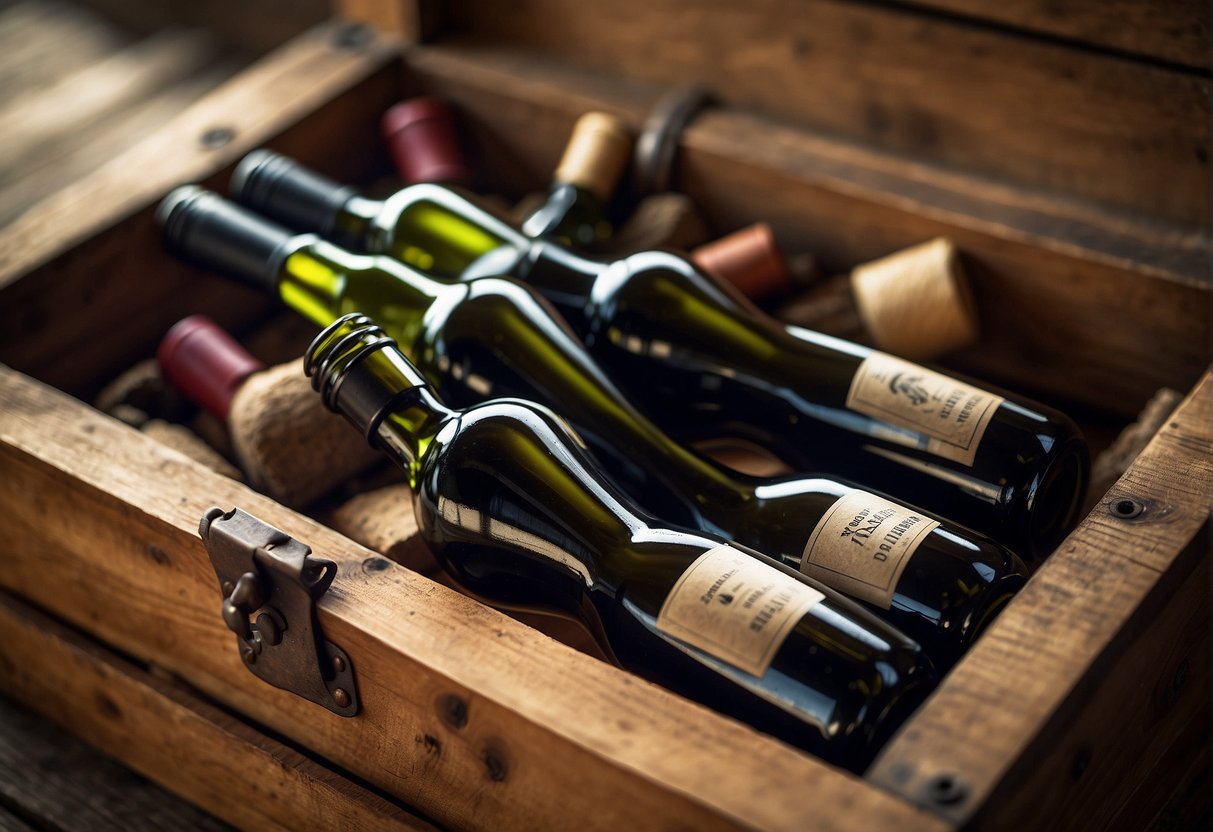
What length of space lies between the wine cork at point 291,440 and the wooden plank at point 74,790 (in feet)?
0.86

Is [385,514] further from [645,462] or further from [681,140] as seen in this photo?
[681,140]

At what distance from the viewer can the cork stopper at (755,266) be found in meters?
1.14

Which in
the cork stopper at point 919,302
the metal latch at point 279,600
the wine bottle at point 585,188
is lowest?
the metal latch at point 279,600

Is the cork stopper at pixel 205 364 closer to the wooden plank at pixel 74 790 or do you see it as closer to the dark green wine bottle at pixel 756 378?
the dark green wine bottle at pixel 756 378

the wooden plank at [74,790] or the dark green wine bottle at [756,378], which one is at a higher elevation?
the dark green wine bottle at [756,378]

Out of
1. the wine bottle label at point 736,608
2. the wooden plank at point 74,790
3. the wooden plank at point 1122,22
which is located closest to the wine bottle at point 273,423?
the wooden plank at point 74,790

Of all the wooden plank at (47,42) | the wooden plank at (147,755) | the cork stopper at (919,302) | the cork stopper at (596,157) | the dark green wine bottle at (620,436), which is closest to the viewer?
the dark green wine bottle at (620,436)

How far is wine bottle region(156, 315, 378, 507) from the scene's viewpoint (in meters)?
1.00

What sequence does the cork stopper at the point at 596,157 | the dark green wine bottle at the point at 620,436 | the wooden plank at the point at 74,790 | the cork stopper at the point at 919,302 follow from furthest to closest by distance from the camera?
the cork stopper at the point at 596,157, the cork stopper at the point at 919,302, the wooden plank at the point at 74,790, the dark green wine bottle at the point at 620,436

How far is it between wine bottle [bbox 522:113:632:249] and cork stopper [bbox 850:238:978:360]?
10.2 inches

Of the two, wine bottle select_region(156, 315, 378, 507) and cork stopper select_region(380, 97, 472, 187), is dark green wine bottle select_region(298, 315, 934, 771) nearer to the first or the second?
wine bottle select_region(156, 315, 378, 507)

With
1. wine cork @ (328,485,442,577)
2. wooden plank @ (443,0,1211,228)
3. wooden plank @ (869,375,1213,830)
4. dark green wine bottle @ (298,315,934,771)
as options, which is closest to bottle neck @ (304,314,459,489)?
dark green wine bottle @ (298,315,934,771)

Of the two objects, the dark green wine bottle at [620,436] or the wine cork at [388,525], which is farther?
the wine cork at [388,525]

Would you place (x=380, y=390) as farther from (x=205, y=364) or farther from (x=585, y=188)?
(x=585, y=188)
